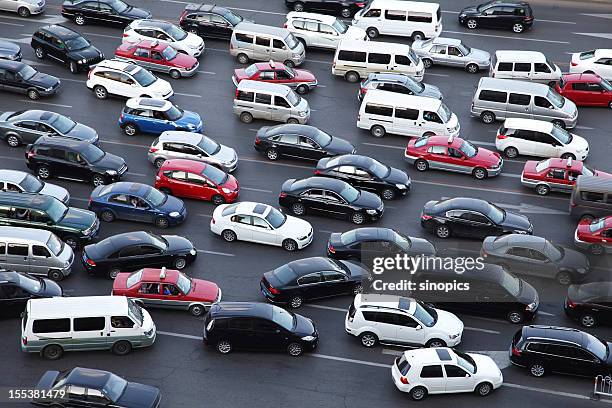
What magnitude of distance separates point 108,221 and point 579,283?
60.1 ft

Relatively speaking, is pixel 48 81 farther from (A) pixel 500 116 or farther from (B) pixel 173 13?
(A) pixel 500 116

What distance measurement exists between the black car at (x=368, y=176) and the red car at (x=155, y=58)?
482 inches

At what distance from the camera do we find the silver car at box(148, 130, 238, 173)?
4450 centimetres

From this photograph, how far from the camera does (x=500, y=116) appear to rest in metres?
50.1

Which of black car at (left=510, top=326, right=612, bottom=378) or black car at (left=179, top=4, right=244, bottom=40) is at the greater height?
black car at (left=179, top=4, right=244, bottom=40)

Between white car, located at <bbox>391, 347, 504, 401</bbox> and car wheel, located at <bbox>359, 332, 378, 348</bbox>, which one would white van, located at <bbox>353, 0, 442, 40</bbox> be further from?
white car, located at <bbox>391, 347, 504, 401</bbox>

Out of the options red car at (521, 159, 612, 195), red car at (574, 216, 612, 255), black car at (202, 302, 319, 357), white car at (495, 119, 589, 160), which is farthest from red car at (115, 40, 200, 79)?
red car at (574, 216, 612, 255)

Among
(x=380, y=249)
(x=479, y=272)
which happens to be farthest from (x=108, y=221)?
(x=479, y=272)

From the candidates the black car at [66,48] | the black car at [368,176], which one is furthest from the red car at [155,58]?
the black car at [368,176]

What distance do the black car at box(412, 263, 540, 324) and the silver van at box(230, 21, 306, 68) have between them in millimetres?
20731

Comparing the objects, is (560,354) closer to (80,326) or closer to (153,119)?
(80,326)

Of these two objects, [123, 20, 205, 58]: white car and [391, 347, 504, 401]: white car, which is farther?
[123, 20, 205, 58]: white car

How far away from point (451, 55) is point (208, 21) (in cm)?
1327

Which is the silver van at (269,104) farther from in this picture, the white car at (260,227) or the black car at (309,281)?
the black car at (309,281)
